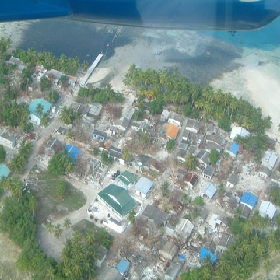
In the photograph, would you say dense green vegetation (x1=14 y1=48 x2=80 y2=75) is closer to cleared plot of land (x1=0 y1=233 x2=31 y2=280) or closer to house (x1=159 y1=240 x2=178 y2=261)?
cleared plot of land (x1=0 y1=233 x2=31 y2=280)

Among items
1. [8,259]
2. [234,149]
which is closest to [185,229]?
[234,149]

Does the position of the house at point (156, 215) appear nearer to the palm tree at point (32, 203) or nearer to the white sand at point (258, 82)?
the palm tree at point (32, 203)

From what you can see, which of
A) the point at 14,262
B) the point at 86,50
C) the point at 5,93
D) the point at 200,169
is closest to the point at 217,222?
the point at 200,169

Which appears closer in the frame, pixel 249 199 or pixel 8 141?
pixel 249 199

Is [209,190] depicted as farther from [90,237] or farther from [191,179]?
[90,237]

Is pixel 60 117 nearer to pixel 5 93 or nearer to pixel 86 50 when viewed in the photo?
pixel 5 93

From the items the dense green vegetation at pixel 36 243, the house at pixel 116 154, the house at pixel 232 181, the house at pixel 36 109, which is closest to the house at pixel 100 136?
the house at pixel 116 154

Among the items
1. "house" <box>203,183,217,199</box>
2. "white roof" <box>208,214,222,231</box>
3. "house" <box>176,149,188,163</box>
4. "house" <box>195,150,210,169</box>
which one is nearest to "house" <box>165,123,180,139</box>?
"house" <box>176,149,188,163</box>
